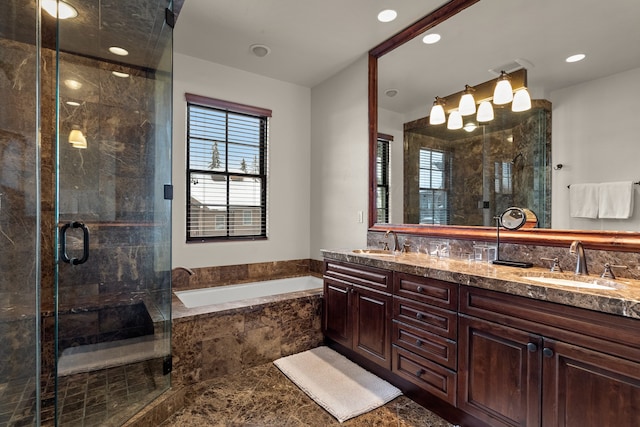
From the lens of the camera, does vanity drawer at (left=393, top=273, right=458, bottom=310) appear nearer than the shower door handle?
Yes

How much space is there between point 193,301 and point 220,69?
2426 millimetres

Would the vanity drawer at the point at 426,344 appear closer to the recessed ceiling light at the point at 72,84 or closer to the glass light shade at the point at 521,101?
the glass light shade at the point at 521,101

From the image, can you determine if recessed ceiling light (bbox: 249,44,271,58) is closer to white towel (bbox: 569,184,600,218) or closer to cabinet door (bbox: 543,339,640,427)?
white towel (bbox: 569,184,600,218)

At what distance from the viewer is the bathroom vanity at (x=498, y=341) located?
125 cm

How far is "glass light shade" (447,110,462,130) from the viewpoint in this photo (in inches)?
99.5

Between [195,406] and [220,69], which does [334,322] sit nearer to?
[195,406]

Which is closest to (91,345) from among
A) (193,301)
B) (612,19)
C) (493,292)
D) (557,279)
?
(193,301)

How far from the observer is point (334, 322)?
2762 millimetres

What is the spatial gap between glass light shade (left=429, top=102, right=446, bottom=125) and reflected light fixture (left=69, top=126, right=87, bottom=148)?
9.51 ft

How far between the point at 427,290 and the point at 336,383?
39.5 inches

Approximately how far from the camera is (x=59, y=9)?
215cm

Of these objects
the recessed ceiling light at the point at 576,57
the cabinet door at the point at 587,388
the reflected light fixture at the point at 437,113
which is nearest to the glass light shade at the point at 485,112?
the reflected light fixture at the point at 437,113

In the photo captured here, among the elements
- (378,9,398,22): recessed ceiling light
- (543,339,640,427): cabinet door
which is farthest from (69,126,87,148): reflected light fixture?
(543,339,640,427): cabinet door

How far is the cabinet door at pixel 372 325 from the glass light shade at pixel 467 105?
1.52 m
